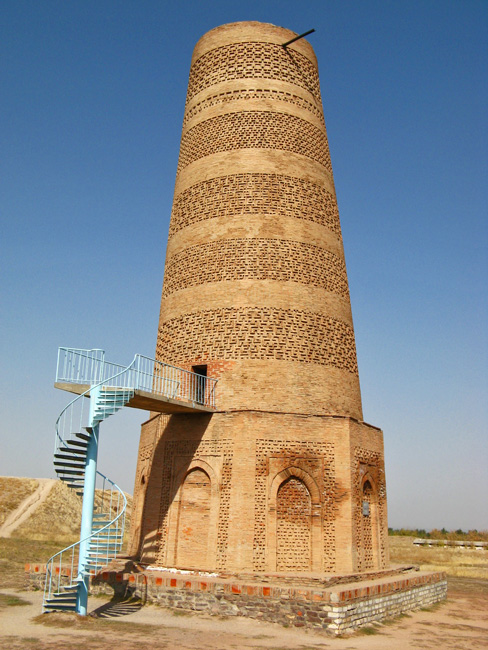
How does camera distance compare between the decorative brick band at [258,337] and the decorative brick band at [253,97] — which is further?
the decorative brick band at [253,97]

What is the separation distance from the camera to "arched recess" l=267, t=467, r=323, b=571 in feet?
43.0

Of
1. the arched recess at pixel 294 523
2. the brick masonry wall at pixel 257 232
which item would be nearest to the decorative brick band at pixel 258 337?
the brick masonry wall at pixel 257 232

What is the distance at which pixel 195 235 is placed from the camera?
16.3 metres

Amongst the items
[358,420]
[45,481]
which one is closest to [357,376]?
[358,420]

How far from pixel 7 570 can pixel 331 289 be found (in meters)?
12.4

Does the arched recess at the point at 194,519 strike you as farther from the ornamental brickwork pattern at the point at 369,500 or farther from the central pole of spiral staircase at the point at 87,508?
the ornamental brickwork pattern at the point at 369,500

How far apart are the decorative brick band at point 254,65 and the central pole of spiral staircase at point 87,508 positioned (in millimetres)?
10192

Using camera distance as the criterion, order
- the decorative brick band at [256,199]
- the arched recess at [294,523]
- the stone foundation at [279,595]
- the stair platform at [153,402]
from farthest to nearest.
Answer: the decorative brick band at [256,199] → the arched recess at [294,523] → the stair platform at [153,402] → the stone foundation at [279,595]

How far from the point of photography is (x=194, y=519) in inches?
539

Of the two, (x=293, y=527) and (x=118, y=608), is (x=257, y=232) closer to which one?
(x=293, y=527)

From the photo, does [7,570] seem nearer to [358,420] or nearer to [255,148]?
[358,420]

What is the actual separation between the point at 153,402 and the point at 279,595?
4.47 meters

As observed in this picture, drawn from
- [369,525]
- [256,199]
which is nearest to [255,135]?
[256,199]

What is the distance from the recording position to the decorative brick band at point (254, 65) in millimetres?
17234
